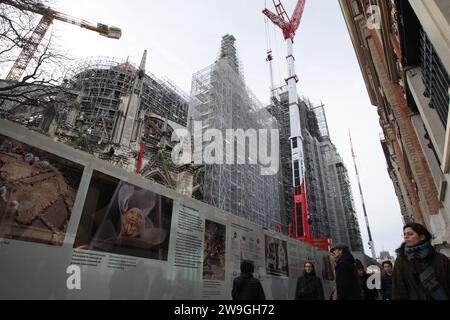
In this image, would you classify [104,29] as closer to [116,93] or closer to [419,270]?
[116,93]

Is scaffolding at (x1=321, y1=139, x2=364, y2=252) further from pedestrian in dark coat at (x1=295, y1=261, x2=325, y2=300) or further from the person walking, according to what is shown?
pedestrian in dark coat at (x1=295, y1=261, x2=325, y2=300)

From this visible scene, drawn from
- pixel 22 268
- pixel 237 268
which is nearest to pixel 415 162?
pixel 237 268

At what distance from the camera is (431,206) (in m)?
8.35

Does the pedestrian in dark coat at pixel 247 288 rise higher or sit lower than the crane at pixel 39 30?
lower

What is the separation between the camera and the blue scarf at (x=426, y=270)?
2062 mm

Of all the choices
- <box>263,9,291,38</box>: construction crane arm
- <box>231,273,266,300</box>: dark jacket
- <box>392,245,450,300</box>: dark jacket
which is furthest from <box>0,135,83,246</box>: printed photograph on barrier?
<box>263,9,291,38</box>: construction crane arm

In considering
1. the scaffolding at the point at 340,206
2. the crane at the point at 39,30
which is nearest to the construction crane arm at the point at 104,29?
the crane at the point at 39,30

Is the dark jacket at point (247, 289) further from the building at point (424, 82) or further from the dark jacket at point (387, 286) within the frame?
the building at point (424, 82)

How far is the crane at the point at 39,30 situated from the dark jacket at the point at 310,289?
7842 mm

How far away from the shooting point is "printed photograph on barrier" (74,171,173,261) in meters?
3.06

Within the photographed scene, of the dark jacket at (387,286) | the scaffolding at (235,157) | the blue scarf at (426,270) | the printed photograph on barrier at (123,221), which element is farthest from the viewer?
the scaffolding at (235,157)

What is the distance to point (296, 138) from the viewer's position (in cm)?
3098

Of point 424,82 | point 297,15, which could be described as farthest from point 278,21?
point 424,82
